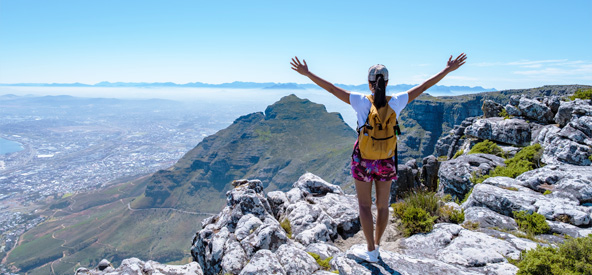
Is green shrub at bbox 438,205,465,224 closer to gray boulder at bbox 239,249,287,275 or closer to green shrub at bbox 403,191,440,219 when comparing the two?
green shrub at bbox 403,191,440,219

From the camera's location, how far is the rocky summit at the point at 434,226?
8368mm

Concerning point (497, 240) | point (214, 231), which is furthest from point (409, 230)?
point (214, 231)

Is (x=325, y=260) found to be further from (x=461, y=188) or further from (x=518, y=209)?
(x=461, y=188)

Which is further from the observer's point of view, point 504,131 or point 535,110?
point 504,131

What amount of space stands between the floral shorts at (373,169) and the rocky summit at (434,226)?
2.38 m

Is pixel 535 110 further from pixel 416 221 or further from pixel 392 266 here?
pixel 392 266

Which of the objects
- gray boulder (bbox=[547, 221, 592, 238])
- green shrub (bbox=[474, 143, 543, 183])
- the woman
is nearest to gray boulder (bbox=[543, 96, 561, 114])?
→ green shrub (bbox=[474, 143, 543, 183])

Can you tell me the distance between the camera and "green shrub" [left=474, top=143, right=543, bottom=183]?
61.2 ft

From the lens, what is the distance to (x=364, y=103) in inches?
247

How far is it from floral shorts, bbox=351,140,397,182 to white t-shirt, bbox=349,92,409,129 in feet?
3.09

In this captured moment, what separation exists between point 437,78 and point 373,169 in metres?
2.84

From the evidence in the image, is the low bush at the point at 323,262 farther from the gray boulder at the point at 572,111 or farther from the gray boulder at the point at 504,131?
the gray boulder at the point at 504,131

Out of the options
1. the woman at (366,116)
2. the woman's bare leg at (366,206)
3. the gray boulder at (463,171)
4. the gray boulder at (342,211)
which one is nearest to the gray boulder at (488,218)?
the gray boulder at (342,211)

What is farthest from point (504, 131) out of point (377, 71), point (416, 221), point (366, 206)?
point (377, 71)
